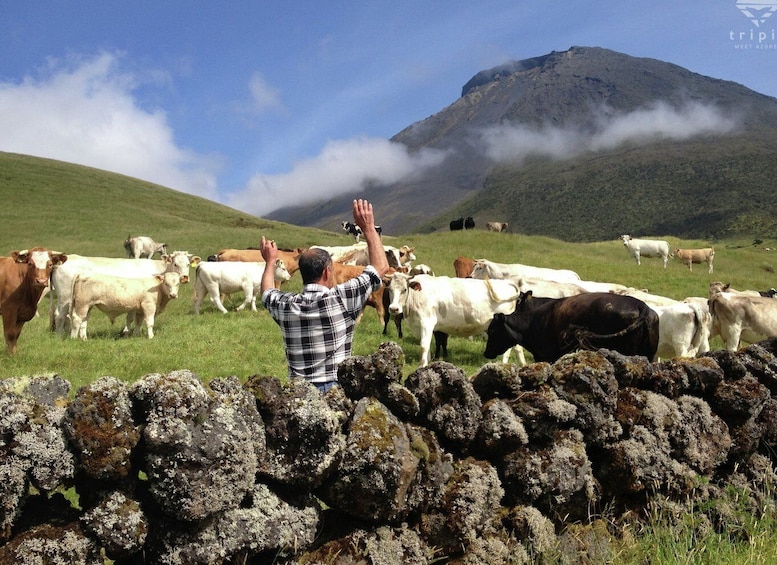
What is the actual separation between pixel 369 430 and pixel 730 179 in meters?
153

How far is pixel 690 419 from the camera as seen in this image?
4664 mm

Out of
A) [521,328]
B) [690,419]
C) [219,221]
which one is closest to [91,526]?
[690,419]

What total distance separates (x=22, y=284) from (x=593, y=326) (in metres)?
12.3

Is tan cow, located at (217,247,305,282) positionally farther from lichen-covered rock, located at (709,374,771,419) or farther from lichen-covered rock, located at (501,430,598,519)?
lichen-covered rock, located at (501,430,598,519)

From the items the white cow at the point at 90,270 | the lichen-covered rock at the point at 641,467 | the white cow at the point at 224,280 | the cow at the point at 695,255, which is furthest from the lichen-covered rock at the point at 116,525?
the cow at the point at 695,255

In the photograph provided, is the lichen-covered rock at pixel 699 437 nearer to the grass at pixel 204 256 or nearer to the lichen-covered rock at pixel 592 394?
the grass at pixel 204 256

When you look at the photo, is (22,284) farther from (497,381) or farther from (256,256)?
(497,381)

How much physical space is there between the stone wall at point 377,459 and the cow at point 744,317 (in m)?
9.70

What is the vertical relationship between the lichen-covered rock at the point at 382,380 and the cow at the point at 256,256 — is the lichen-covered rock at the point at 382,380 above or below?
below

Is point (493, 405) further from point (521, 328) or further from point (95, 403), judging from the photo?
point (521, 328)

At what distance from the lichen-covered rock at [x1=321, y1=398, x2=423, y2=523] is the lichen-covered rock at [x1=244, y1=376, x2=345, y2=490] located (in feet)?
0.32

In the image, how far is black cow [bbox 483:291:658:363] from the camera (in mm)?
9430

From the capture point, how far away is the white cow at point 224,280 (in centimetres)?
1900

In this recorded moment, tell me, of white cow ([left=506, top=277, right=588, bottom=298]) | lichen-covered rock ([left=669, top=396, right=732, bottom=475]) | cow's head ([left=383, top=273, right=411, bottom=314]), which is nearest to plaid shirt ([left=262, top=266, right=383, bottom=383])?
lichen-covered rock ([left=669, top=396, right=732, bottom=475])
